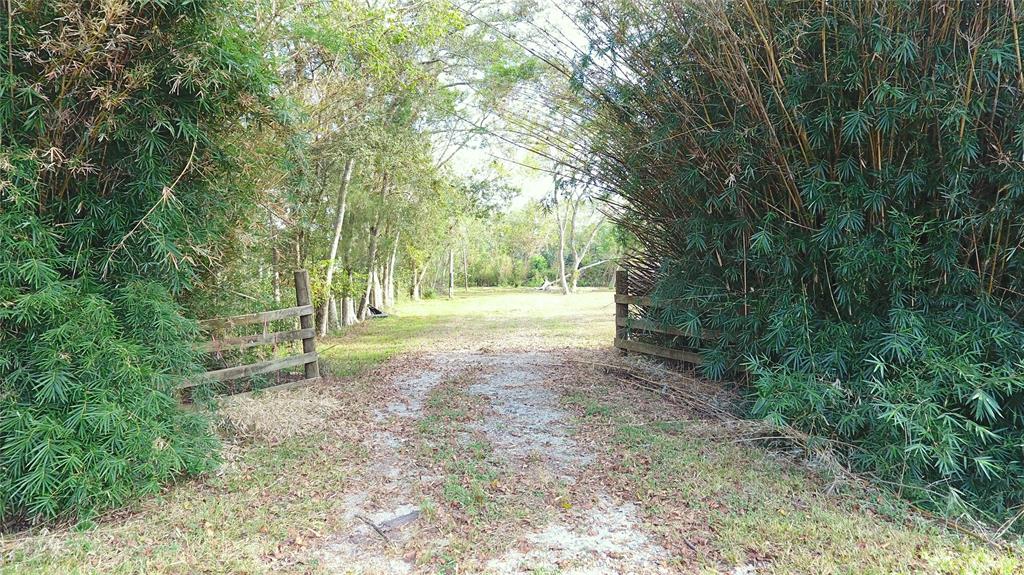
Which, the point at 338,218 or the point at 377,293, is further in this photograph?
the point at 377,293

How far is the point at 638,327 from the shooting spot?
6336 mm

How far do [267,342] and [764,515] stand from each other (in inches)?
182

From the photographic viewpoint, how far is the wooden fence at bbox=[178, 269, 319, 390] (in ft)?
15.3

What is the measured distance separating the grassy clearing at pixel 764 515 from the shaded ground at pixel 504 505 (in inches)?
0.4

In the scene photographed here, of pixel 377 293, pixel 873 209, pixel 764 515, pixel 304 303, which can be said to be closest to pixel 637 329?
pixel 873 209

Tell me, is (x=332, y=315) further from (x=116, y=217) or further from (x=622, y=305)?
(x=116, y=217)

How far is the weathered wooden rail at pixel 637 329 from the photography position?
18.6ft

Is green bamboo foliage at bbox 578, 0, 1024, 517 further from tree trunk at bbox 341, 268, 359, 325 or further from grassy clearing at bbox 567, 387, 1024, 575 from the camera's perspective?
tree trunk at bbox 341, 268, 359, 325

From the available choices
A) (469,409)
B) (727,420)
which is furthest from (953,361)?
(469,409)

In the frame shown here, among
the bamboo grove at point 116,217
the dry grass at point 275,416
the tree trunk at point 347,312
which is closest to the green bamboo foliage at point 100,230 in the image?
the bamboo grove at point 116,217

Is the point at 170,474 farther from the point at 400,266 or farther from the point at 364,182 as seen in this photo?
the point at 400,266

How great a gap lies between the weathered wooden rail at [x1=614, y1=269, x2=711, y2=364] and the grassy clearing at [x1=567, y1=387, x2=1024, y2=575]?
1.66 metres

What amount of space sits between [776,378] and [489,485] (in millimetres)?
2167

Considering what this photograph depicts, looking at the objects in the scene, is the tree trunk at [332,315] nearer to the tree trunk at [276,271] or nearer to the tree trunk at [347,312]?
the tree trunk at [347,312]
